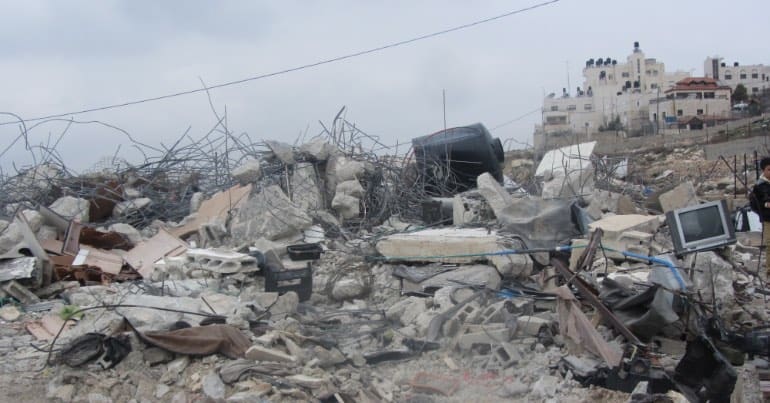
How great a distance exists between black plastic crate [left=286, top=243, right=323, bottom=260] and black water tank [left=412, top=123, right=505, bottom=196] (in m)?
3.36

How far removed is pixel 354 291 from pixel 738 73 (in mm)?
78433

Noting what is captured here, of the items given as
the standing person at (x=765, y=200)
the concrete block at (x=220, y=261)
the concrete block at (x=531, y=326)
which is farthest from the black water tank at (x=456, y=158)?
the concrete block at (x=531, y=326)

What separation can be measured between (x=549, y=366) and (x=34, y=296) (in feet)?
15.4

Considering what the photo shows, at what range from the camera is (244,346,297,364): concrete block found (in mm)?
4625

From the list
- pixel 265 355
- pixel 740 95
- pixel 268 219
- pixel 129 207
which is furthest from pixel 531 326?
pixel 740 95

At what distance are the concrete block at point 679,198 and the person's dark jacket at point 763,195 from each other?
2.50 meters

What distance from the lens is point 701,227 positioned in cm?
552

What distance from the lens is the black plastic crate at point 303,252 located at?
7.34 m

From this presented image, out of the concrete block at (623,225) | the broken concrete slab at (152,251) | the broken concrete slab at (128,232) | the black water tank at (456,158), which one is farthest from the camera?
the black water tank at (456,158)

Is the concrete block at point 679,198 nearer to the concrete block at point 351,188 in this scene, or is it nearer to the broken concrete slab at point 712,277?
the broken concrete slab at point 712,277

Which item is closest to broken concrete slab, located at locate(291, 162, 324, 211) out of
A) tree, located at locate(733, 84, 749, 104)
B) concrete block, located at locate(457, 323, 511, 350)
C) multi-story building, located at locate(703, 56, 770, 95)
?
concrete block, located at locate(457, 323, 511, 350)

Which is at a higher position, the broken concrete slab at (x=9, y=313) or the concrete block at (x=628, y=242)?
the broken concrete slab at (x=9, y=313)

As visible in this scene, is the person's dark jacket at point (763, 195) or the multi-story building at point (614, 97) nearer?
the person's dark jacket at point (763, 195)

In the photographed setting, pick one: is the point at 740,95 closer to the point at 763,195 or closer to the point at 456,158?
the point at 456,158
